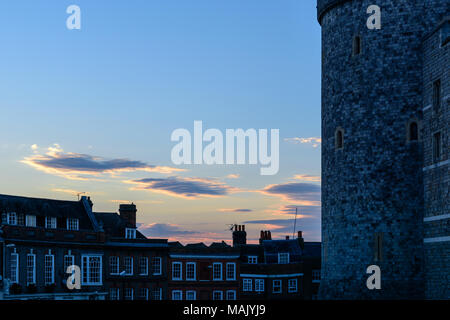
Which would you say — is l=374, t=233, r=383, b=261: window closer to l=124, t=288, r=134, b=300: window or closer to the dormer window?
l=124, t=288, r=134, b=300: window

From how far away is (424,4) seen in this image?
37.8 m

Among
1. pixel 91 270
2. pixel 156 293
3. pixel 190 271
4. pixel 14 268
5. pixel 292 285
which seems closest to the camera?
pixel 14 268

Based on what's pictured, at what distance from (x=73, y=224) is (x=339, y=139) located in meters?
25.4

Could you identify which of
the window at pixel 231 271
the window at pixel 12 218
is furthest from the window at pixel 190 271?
the window at pixel 12 218

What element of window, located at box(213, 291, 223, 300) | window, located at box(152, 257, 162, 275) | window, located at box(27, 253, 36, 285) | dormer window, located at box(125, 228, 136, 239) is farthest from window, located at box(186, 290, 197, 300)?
window, located at box(27, 253, 36, 285)

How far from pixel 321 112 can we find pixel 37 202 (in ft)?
77.4

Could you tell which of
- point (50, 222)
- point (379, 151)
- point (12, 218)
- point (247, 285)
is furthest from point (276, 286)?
point (379, 151)

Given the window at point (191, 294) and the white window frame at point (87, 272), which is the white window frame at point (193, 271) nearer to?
the window at point (191, 294)

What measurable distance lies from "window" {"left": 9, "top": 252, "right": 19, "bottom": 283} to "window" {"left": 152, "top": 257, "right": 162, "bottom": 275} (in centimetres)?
1374

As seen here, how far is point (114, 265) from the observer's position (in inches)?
2360

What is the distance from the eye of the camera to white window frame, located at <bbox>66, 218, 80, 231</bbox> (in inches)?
2258

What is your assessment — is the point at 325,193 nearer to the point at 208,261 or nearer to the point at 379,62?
the point at 379,62

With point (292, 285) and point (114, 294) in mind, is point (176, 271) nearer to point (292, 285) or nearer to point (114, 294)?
point (114, 294)
